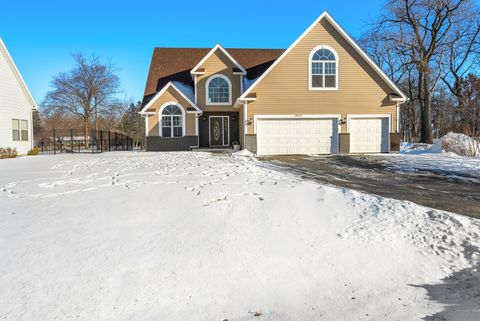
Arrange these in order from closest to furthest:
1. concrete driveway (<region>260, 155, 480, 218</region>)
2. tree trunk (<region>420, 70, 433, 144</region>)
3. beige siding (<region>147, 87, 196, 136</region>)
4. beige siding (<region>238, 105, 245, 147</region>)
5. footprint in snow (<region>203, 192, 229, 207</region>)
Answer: footprint in snow (<region>203, 192, 229, 207</region>) < concrete driveway (<region>260, 155, 480, 218</region>) < beige siding (<region>238, 105, 245, 147</region>) < beige siding (<region>147, 87, 196, 136</region>) < tree trunk (<region>420, 70, 433, 144</region>)

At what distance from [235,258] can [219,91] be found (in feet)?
55.6

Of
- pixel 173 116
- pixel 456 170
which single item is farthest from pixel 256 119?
pixel 456 170

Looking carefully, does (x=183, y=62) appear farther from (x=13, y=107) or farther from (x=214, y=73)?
A: (x=13, y=107)

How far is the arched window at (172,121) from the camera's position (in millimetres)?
18959

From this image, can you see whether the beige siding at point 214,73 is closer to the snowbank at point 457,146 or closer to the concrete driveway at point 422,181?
the concrete driveway at point 422,181

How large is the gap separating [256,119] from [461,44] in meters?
22.6

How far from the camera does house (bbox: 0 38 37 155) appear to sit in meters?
17.4

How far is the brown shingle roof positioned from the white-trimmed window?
730cm

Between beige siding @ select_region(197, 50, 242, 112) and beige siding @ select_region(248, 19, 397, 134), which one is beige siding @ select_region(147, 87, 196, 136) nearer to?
beige siding @ select_region(197, 50, 242, 112)

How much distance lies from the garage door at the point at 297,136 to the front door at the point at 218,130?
4.26 meters

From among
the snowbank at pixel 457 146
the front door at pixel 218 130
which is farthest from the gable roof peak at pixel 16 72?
the snowbank at pixel 457 146

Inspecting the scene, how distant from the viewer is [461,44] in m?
27.3

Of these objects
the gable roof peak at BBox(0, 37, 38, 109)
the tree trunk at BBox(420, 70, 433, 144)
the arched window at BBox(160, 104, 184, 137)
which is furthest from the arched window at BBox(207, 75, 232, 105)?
the tree trunk at BBox(420, 70, 433, 144)

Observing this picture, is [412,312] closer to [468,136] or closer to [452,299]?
[452,299]
